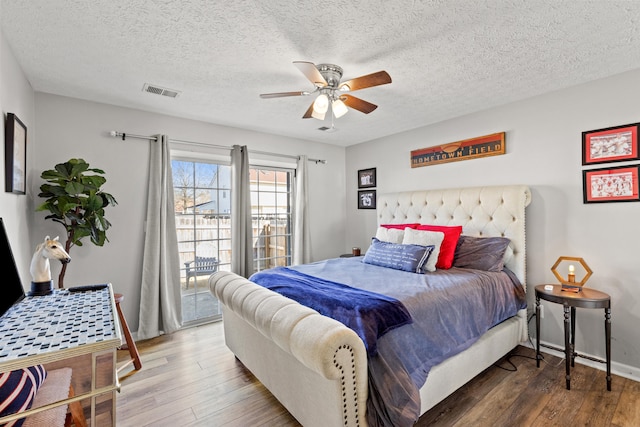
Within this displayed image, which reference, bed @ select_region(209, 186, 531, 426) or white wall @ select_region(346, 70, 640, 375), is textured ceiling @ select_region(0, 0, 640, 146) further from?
bed @ select_region(209, 186, 531, 426)

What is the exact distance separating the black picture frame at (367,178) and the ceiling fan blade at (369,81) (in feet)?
8.56

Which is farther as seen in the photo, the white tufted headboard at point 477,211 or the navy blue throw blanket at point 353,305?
the white tufted headboard at point 477,211

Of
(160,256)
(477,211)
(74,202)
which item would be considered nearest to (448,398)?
(477,211)

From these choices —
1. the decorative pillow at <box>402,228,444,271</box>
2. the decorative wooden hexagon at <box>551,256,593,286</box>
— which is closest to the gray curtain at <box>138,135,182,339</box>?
the decorative pillow at <box>402,228,444,271</box>

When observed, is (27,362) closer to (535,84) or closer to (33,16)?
(33,16)

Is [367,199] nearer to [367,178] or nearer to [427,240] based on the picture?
[367,178]

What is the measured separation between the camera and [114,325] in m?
1.26

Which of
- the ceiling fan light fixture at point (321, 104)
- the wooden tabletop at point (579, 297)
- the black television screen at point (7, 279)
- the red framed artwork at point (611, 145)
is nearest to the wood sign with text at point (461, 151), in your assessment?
the red framed artwork at point (611, 145)

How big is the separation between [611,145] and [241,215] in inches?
149

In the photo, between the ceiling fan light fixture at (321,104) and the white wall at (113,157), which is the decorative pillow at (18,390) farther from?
the ceiling fan light fixture at (321,104)

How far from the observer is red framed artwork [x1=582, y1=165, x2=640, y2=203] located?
245 centimetres

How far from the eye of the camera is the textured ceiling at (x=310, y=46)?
5.61 ft

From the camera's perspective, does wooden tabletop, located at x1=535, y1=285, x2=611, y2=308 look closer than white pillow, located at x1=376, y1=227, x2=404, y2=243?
Yes

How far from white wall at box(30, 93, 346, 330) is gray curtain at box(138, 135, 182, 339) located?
117mm
